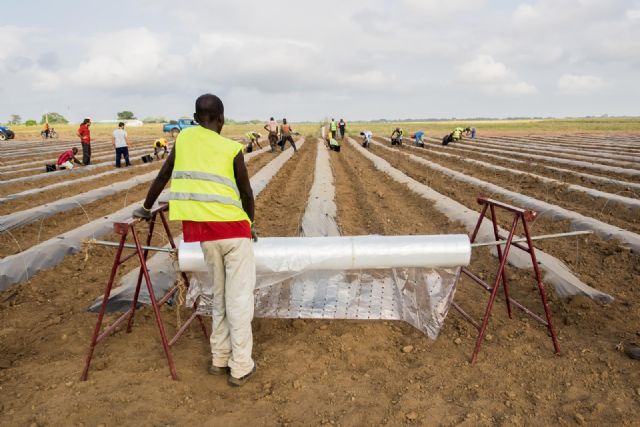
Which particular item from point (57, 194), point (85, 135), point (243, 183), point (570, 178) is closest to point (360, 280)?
point (243, 183)

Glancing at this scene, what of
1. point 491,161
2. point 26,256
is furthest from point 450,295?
point 491,161

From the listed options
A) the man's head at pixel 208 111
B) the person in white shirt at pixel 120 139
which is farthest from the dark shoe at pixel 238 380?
the person in white shirt at pixel 120 139

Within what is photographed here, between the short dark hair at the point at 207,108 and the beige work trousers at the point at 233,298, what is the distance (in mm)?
745

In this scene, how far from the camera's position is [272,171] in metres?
12.0

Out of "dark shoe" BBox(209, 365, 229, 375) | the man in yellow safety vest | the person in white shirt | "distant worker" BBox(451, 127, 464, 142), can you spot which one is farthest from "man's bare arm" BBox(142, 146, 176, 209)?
"distant worker" BBox(451, 127, 464, 142)

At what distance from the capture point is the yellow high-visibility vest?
92.9 inches

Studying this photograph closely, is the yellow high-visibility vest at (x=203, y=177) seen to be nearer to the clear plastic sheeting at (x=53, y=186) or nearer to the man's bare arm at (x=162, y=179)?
the man's bare arm at (x=162, y=179)

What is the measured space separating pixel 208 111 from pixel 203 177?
0.41 metres

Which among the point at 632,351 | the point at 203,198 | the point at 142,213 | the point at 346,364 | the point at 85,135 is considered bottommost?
the point at 346,364

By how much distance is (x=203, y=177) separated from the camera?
2.37 metres

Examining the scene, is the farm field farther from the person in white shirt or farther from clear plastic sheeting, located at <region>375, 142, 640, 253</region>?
the person in white shirt

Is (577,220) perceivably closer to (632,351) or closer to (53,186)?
(632,351)

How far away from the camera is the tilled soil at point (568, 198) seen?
6.60 metres

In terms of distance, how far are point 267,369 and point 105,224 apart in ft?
14.6
